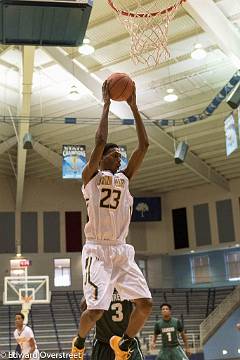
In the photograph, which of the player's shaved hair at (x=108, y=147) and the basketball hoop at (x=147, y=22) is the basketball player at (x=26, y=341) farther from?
the player's shaved hair at (x=108, y=147)

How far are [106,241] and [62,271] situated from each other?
22.6m

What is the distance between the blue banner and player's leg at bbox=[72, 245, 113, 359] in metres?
22.8

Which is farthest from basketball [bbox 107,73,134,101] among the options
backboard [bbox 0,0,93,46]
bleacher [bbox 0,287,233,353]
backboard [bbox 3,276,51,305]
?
bleacher [bbox 0,287,233,353]

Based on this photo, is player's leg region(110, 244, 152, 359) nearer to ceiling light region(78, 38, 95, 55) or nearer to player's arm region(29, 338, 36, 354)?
player's arm region(29, 338, 36, 354)

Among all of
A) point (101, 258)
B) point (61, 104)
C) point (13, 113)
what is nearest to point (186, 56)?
point (61, 104)

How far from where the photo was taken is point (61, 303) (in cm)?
2408

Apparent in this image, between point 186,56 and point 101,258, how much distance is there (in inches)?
471

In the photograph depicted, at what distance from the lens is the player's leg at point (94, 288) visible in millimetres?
4078

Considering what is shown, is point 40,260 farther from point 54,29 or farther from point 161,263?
point 54,29

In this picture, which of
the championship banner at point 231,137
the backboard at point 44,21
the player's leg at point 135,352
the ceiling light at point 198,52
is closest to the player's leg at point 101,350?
the player's leg at point 135,352

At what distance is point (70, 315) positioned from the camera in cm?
2270

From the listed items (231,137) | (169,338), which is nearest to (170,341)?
(169,338)

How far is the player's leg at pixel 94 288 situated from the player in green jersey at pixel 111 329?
0.10 metres

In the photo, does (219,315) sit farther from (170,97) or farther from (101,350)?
(101,350)
